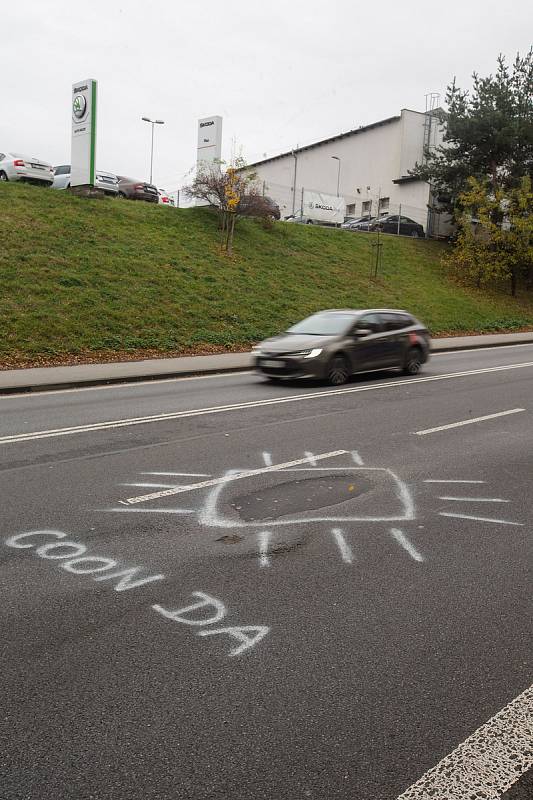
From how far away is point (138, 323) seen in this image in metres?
19.2

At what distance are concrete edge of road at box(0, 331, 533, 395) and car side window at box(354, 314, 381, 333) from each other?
328 centimetres

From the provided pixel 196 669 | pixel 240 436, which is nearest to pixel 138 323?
pixel 240 436

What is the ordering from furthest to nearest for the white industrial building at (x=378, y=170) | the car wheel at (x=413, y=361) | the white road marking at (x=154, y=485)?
the white industrial building at (x=378, y=170) → the car wheel at (x=413, y=361) → the white road marking at (x=154, y=485)

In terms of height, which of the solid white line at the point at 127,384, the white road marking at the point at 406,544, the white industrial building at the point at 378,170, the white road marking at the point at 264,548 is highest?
the white industrial building at the point at 378,170

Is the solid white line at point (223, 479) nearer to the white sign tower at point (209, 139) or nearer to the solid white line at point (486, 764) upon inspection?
the solid white line at point (486, 764)

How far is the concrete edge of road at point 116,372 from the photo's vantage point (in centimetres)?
1313

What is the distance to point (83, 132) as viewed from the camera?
2658cm

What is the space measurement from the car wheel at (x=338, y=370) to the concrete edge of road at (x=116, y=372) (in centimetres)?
323

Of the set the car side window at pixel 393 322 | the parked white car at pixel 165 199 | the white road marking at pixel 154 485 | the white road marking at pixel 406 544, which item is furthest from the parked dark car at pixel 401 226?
the white road marking at pixel 406 544

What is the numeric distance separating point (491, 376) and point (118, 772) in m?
13.8

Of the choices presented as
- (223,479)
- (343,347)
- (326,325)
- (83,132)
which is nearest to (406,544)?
(223,479)

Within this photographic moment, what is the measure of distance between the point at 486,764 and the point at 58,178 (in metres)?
31.5

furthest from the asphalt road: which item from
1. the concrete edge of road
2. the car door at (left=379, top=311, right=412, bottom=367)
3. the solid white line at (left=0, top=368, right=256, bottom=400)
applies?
the car door at (left=379, top=311, right=412, bottom=367)

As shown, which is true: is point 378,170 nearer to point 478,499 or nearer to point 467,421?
point 467,421
